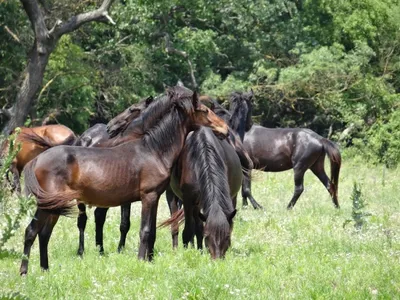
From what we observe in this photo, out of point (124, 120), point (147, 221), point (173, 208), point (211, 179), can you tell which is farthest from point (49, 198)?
point (173, 208)

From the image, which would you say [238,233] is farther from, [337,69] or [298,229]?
[337,69]

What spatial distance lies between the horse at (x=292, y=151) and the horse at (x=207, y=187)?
6125mm

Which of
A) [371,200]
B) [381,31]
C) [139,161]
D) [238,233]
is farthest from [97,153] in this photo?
[381,31]

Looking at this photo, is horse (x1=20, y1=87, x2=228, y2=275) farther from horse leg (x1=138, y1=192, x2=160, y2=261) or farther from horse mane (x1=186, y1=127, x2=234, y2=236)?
horse mane (x1=186, y1=127, x2=234, y2=236)

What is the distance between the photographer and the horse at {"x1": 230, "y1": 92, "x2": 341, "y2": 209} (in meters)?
17.0

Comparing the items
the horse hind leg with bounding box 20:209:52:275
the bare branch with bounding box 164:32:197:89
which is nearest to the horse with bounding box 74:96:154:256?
the horse hind leg with bounding box 20:209:52:275

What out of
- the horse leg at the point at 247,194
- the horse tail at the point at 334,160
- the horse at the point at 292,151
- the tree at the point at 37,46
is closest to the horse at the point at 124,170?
the horse leg at the point at 247,194

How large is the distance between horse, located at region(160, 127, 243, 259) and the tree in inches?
484

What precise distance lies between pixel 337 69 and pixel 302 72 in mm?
1195

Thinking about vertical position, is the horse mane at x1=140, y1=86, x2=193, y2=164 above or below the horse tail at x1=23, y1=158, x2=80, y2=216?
above

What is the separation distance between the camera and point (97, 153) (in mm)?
9609

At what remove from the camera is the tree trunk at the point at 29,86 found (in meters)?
22.6

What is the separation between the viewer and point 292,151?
57.4 feet

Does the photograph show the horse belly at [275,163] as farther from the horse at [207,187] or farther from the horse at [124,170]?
the horse at [124,170]
